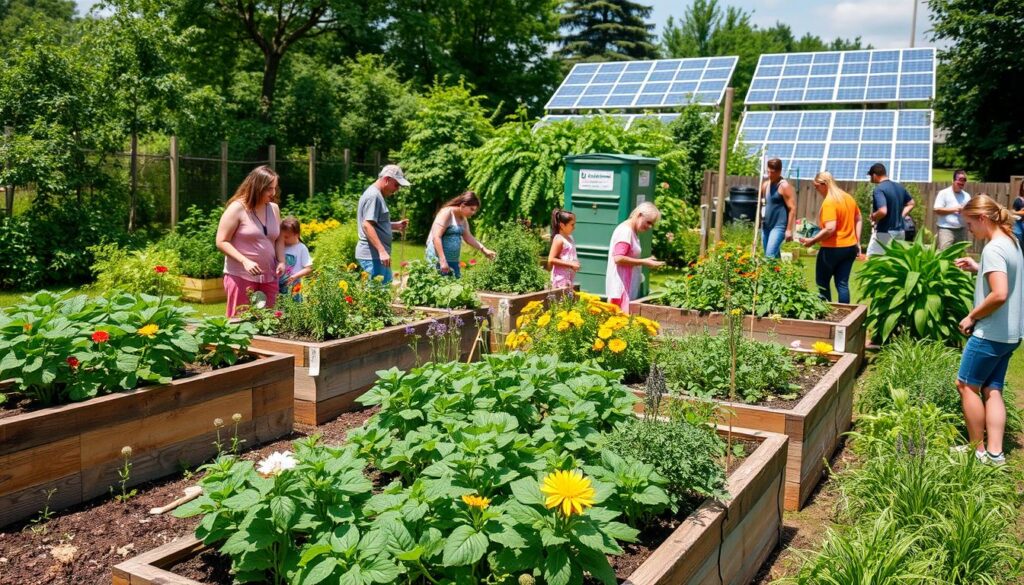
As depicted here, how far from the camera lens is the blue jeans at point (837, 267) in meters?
8.48

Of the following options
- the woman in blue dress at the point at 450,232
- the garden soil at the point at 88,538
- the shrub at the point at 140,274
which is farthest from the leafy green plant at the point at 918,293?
the shrub at the point at 140,274

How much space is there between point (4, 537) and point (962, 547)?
4204 mm

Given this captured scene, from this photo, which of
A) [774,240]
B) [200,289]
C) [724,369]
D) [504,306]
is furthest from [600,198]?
[724,369]

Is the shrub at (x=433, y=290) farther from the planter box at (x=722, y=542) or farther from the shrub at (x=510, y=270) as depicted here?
the planter box at (x=722, y=542)

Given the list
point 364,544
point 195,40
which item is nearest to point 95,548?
point 364,544

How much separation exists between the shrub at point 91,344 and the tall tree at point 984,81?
29.0 metres

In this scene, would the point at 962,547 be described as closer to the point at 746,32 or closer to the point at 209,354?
the point at 209,354

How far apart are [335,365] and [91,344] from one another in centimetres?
173

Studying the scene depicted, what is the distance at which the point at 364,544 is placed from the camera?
2.36 meters

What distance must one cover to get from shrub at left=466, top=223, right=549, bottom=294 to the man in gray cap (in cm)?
106

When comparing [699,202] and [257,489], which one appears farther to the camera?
[699,202]

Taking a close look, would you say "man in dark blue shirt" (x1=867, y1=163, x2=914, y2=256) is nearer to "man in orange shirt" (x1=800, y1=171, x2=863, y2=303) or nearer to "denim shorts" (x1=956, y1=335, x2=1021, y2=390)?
"man in orange shirt" (x1=800, y1=171, x2=863, y2=303)

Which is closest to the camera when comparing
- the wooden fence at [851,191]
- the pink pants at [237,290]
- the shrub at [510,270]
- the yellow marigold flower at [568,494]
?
the yellow marigold flower at [568,494]

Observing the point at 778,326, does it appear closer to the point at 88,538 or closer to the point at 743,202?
the point at 88,538
